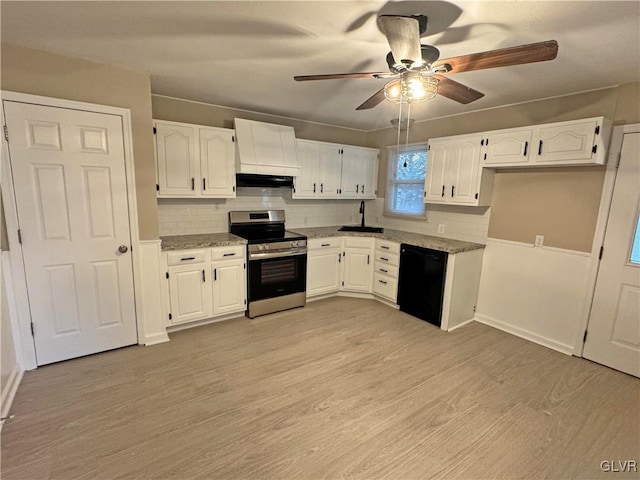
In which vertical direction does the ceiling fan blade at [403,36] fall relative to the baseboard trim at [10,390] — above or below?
above

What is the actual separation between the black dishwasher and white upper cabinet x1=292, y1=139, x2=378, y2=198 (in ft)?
4.28

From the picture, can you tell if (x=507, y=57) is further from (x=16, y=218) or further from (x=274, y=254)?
(x=16, y=218)

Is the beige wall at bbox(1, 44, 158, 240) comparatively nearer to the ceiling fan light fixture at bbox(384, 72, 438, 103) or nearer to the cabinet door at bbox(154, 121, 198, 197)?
the cabinet door at bbox(154, 121, 198, 197)

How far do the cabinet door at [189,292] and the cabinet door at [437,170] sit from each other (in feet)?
9.27

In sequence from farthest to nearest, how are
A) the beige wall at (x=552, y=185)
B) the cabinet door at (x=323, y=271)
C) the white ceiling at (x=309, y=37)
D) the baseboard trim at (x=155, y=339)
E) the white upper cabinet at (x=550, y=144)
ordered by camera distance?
the cabinet door at (x=323, y=271) → the baseboard trim at (x=155, y=339) → the beige wall at (x=552, y=185) → the white upper cabinet at (x=550, y=144) → the white ceiling at (x=309, y=37)

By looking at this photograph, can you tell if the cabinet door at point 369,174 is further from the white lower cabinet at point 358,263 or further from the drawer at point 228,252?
the drawer at point 228,252

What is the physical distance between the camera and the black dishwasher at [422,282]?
348cm

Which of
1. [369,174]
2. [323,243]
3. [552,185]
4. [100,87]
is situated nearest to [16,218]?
[100,87]

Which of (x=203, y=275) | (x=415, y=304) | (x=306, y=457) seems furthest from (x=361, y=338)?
(x=203, y=275)

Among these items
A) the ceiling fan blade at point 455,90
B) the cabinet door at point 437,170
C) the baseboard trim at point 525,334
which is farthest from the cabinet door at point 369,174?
the ceiling fan blade at point 455,90

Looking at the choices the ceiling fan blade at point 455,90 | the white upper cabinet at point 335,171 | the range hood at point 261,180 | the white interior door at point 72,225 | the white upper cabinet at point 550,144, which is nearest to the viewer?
the ceiling fan blade at point 455,90

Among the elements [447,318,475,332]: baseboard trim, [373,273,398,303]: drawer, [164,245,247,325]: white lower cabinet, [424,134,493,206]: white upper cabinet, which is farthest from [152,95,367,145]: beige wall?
[447,318,475,332]: baseboard trim

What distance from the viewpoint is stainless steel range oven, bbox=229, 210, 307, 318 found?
11.7 ft

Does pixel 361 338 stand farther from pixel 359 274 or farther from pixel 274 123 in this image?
pixel 274 123
